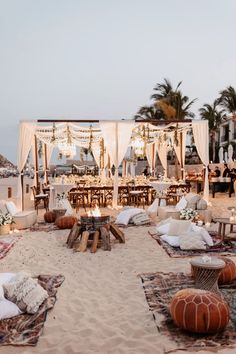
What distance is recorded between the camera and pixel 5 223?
872 cm

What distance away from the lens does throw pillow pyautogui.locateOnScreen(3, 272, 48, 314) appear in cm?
420

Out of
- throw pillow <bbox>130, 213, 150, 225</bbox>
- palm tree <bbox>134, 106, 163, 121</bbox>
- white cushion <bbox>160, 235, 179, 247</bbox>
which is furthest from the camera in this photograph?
palm tree <bbox>134, 106, 163, 121</bbox>

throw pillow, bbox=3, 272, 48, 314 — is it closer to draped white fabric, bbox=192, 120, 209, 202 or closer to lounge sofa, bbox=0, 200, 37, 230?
lounge sofa, bbox=0, 200, 37, 230

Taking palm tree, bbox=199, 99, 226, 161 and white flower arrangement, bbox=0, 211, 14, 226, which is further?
palm tree, bbox=199, 99, 226, 161

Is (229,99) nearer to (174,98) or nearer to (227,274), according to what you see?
(174,98)

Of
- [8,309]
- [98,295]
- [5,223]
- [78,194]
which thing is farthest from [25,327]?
[78,194]

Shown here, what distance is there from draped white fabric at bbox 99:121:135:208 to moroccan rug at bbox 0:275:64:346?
→ 8523 millimetres

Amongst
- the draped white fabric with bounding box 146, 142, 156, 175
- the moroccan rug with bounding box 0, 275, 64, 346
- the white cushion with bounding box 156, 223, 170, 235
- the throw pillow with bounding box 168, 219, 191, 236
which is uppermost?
the draped white fabric with bounding box 146, 142, 156, 175

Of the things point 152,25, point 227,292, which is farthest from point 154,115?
point 227,292

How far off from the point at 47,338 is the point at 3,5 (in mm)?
15831

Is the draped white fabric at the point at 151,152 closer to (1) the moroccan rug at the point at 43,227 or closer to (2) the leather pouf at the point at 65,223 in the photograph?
(1) the moroccan rug at the point at 43,227

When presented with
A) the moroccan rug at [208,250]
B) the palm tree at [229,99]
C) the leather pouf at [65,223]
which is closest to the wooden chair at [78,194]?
the leather pouf at [65,223]

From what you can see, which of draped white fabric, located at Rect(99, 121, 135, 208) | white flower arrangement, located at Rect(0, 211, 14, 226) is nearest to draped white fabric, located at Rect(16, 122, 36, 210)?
draped white fabric, located at Rect(99, 121, 135, 208)

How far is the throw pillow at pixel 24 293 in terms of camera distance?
4199mm
